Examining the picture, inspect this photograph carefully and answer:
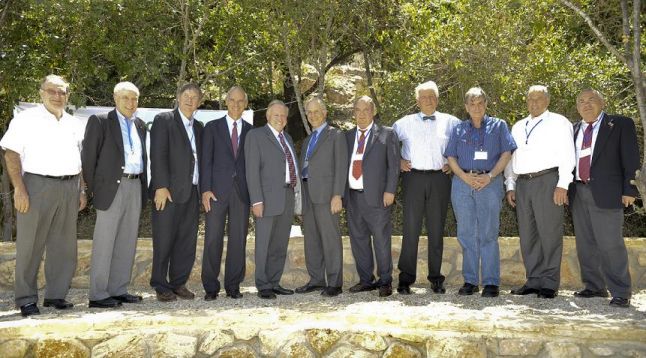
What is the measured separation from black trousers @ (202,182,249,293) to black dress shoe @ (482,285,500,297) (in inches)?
79.0

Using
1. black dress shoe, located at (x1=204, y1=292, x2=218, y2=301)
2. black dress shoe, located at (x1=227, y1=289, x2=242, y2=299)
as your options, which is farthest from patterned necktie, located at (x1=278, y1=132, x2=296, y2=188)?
black dress shoe, located at (x1=204, y1=292, x2=218, y2=301)

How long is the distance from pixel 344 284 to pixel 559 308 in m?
2.14

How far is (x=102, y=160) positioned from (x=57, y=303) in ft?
3.72

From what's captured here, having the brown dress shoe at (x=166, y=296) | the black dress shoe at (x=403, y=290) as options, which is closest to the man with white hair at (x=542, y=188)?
the black dress shoe at (x=403, y=290)

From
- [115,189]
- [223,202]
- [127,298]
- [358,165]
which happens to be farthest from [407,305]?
[115,189]

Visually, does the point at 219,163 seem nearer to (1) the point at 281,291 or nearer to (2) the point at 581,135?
(1) the point at 281,291

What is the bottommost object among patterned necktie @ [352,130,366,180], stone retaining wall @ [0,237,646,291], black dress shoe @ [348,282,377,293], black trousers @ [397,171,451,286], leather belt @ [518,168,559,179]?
Result: black dress shoe @ [348,282,377,293]

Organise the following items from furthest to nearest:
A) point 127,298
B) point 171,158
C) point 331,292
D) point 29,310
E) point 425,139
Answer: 1. point 425,139
2. point 331,292
3. point 171,158
4. point 127,298
5. point 29,310

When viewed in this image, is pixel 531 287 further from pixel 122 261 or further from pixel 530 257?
pixel 122 261

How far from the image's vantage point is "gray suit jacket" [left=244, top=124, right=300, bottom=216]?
6508 millimetres

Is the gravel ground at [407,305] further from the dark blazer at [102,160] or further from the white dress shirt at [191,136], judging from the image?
the white dress shirt at [191,136]

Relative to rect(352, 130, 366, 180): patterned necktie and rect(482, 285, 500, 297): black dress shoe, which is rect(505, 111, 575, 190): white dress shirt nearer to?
rect(482, 285, 500, 297): black dress shoe

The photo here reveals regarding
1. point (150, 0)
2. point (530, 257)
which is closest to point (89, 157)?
point (530, 257)

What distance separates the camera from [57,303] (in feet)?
19.6
